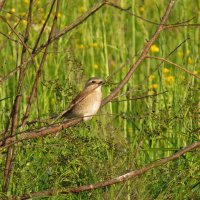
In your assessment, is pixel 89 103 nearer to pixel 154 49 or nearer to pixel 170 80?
pixel 170 80

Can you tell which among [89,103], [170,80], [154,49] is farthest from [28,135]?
[154,49]

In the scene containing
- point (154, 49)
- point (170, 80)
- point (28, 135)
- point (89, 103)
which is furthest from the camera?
point (154, 49)

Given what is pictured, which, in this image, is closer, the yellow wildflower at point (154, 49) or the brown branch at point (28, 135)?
the brown branch at point (28, 135)

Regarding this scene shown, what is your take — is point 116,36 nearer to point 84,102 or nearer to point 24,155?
point 84,102

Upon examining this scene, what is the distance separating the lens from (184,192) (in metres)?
5.06

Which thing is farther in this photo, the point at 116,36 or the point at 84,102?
the point at 116,36

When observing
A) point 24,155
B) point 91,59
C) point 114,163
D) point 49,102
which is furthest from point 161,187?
point 91,59

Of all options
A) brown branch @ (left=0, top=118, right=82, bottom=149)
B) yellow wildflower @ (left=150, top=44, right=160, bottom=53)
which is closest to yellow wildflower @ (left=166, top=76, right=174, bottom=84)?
yellow wildflower @ (left=150, top=44, right=160, bottom=53)

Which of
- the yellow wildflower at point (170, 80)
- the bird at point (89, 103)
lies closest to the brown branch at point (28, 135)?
the bird at point (89, 103)

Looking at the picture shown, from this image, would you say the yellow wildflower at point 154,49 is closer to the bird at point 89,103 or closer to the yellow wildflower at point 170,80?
the yellow wildflower at point 170,80

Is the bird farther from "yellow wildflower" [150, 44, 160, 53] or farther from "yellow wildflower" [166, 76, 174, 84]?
"yellow wildflower" [150, 44, 160, 53]

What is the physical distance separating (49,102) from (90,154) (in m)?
2.25

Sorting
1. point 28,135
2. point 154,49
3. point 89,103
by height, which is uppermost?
point 154,49

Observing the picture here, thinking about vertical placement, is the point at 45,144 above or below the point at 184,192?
above
